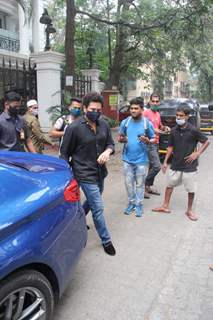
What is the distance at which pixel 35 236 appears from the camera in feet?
8.35

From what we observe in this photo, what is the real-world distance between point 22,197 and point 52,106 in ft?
30.4

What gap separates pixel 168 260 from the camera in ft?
13.8

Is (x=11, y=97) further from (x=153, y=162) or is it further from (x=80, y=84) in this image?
(x=80, y=84)

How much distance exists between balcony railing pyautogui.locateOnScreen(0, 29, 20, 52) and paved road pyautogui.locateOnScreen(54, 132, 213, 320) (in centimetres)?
1775

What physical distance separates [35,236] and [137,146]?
10.8 feet

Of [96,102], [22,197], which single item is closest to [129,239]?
[96,102]

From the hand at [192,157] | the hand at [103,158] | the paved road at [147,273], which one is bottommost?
the paved road at [147,273]

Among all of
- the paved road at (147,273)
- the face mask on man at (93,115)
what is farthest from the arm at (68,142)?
the paved road at (147,273)

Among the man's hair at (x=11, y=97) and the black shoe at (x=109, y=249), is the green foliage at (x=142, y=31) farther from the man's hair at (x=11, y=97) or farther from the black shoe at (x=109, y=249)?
the black shoe at (x=109, y=249)

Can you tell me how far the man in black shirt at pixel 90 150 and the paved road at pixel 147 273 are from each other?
417 millimetres

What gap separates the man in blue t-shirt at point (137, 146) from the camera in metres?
5.58

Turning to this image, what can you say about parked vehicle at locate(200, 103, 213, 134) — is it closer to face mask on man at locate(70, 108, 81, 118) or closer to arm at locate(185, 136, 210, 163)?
arm at locate(185, 136, 210, 163)

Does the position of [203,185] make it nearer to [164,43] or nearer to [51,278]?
[51,278]

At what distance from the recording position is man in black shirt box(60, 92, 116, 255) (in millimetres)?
4184
